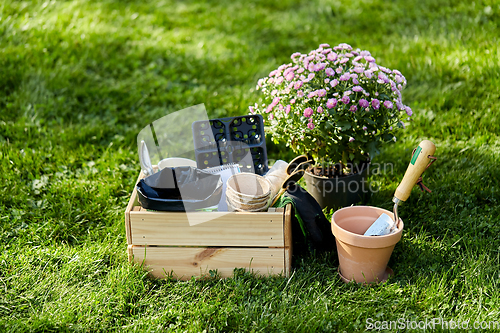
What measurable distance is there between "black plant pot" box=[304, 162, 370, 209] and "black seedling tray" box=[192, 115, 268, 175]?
40 cm

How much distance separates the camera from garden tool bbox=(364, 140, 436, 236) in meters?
2.36

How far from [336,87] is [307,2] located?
4.56m

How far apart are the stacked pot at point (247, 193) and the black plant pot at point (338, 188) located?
2.02 ft

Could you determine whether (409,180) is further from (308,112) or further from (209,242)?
(209,242)

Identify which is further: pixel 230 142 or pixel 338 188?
pixel 338 188

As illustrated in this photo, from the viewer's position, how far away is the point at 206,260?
255 centimetres

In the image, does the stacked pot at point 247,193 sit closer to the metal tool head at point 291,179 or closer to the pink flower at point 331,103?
the metal tool head at point 291,179

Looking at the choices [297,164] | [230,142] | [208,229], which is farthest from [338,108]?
[208,229]

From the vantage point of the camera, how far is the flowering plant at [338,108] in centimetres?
276

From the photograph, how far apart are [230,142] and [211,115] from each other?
1.57 meters

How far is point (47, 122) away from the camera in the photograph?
4.23 meters

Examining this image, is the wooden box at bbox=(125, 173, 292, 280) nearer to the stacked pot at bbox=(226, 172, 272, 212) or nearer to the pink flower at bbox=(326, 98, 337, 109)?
the stacked pot at bbox=(226, 172, 272, 212)

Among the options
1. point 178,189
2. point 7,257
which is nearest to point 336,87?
point 178,189

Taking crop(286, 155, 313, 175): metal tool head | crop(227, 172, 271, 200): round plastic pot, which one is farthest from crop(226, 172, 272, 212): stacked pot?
crop(286, 155, 313, 175): metal tool head
